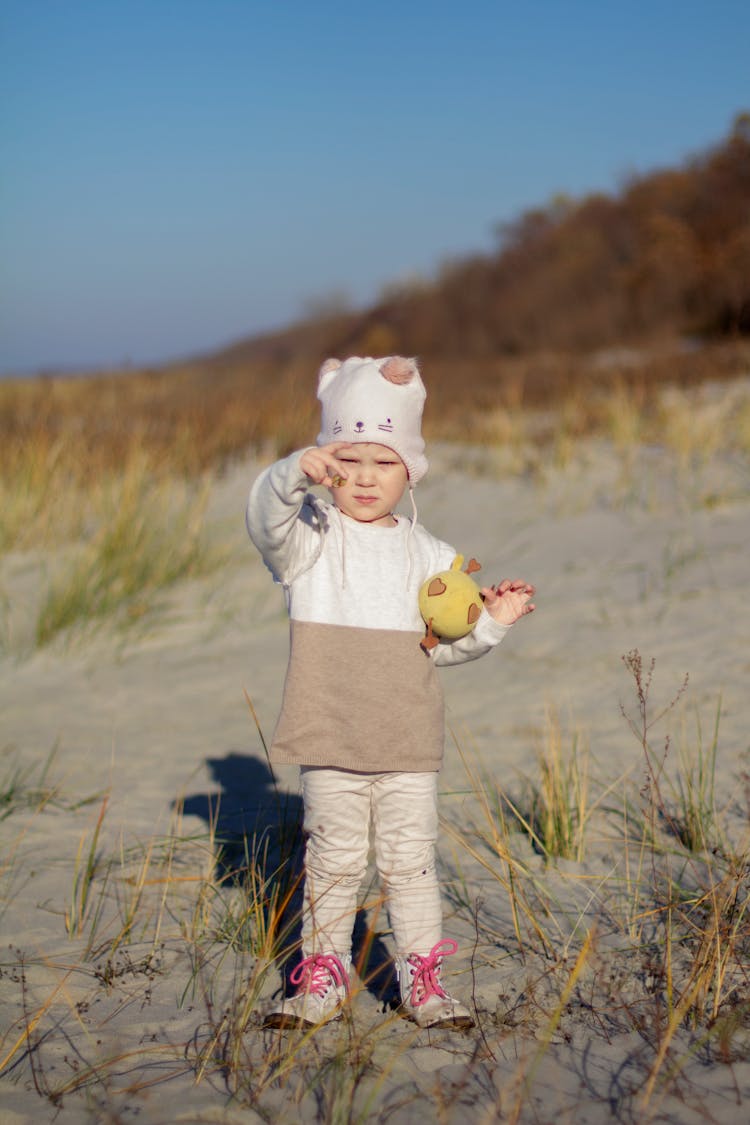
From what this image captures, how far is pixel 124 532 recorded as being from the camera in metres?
5.84

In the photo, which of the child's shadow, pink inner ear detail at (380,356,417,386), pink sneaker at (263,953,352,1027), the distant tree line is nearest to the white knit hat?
pink inner ear detail at (380,356,417,386)

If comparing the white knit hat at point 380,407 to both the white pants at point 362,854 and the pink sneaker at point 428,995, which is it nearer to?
the white pants at point 362,854

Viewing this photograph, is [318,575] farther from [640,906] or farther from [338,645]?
[640,906]

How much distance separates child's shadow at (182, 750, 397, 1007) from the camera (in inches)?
95.0

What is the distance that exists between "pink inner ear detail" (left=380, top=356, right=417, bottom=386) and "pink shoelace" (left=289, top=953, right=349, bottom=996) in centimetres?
127

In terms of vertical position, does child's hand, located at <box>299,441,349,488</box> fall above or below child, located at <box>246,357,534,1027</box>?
above

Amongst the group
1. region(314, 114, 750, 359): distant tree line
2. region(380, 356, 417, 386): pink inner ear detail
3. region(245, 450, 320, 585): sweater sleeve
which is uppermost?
region(314, 114, 750, 359): distant tree line

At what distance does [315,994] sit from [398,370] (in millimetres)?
1355

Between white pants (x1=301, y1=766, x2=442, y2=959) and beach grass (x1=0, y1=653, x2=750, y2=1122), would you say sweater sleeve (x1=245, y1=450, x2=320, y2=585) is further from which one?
beach grass (x1=0, y1=653, x2=750, y2=1122)

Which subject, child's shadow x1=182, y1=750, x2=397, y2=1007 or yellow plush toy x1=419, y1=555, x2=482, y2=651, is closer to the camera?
yellow plush toy x1=419, y1=555, x2=482, y2=651

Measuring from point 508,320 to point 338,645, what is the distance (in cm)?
1869

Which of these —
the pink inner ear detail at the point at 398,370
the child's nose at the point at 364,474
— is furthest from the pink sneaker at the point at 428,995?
the pink inner ear detail at the point at 398,370

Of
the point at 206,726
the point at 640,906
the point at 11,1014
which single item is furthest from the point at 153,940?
the point at 206,726

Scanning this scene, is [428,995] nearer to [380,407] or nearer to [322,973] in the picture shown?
[322,973]
